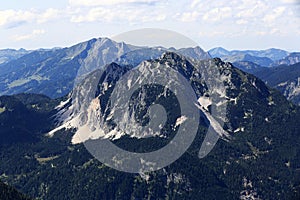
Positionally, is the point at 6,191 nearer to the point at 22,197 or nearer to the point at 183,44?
the point at 22,197

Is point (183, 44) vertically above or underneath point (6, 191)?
above

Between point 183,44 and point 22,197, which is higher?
point 183,44

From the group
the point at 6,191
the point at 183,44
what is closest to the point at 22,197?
the point at 6,191
